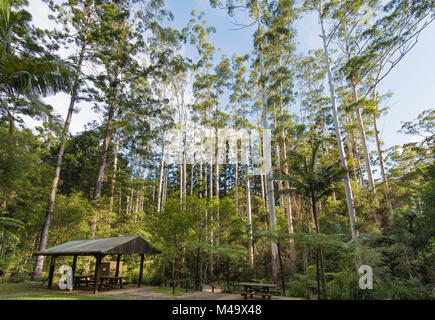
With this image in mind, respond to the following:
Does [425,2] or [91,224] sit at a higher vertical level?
[425,2]

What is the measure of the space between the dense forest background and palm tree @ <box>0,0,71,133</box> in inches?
1.3

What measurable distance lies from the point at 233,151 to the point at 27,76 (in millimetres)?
18325

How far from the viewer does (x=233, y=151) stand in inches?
895

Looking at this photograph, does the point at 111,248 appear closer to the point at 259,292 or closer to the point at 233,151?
the point at 259,292

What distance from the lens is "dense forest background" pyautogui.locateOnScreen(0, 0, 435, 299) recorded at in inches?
348

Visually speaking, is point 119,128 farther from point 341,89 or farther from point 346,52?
point 341,89

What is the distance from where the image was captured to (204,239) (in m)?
13.0

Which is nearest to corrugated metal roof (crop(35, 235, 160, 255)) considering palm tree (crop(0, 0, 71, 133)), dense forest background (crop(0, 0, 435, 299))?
dense forest background (crop(0, 0, 435, 299))

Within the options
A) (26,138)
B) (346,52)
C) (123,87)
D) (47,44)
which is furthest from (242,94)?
(26,138)

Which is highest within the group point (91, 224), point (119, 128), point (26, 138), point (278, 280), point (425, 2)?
Result: point (425, 2)

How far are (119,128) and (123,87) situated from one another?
10.3 feet

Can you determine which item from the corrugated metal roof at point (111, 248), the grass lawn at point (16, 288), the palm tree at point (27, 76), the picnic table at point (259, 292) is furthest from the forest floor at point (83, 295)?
the palm tree at point (27, 76)

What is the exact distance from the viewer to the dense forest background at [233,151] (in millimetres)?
8844

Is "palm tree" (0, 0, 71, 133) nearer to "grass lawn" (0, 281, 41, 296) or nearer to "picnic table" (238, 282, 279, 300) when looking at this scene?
"grass lawn" (0, 281, 41, 296)
